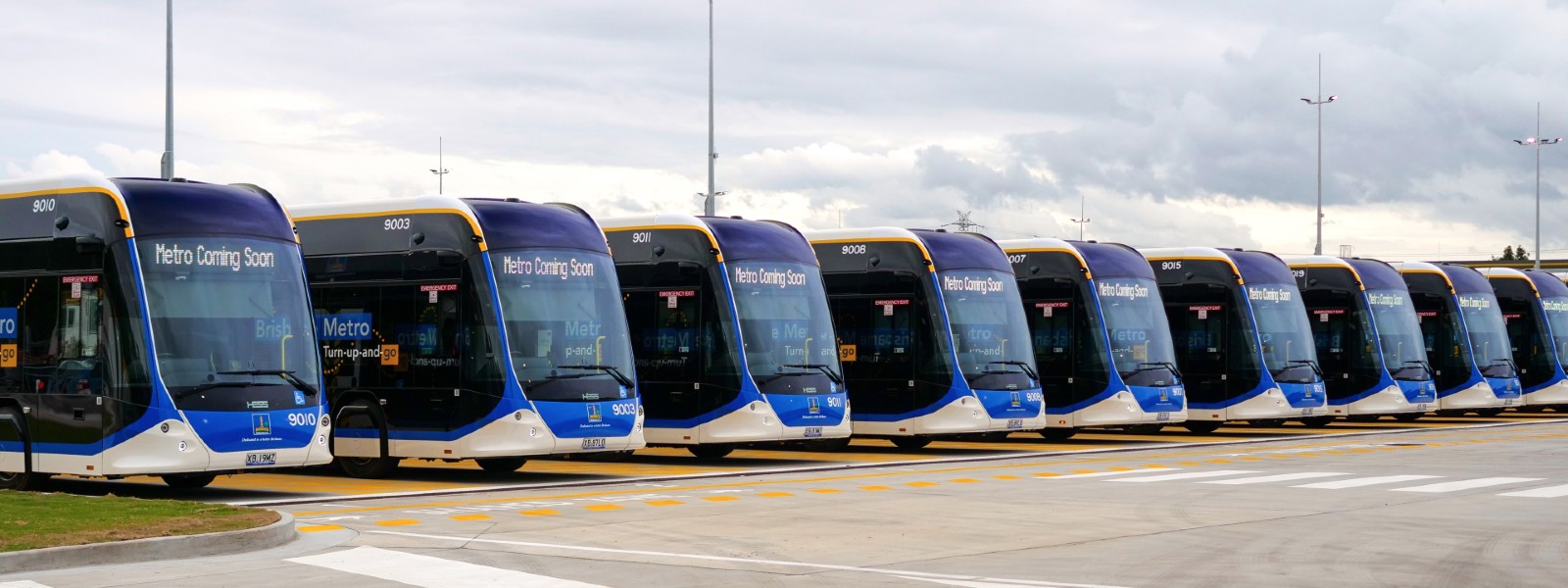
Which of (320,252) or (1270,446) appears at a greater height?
(320,252)

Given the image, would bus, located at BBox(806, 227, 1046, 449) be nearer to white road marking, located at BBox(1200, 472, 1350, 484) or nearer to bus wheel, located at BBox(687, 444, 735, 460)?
bus wheel, located at BBox(687, 444, 735, 460)

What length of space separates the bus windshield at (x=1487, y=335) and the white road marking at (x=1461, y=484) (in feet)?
68.3

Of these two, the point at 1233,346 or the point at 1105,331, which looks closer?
the point at 1105,331

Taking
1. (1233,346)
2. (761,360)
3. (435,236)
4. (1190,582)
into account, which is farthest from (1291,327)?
(1190,582)

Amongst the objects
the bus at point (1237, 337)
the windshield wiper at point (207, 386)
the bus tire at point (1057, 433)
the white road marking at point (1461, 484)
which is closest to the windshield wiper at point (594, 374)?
the windshield wiper at point (207, 386)

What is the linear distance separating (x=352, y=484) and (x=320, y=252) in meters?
3.06

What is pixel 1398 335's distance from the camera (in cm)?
3906

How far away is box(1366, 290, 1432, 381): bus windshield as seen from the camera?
→ 3878cm

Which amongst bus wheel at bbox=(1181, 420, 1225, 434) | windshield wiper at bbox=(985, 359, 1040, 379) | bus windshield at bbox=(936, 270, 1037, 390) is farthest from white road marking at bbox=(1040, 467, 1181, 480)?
bus wheel at bbox=(1181, 420, 1225, 434)

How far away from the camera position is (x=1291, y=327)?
35.8m

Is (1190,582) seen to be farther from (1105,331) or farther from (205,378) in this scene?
(1105,331)

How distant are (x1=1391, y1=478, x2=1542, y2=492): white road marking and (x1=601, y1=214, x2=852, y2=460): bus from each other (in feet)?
25.8

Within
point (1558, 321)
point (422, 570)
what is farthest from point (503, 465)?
point (1558, 321)

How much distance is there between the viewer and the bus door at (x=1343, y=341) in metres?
38.2
